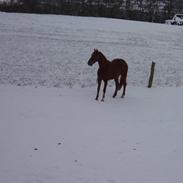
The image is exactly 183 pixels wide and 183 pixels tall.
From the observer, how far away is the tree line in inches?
1843

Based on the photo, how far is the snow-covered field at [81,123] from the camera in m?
7.38

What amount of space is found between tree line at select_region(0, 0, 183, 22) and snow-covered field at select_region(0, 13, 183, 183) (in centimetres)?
2622

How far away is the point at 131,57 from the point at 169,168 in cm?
1517

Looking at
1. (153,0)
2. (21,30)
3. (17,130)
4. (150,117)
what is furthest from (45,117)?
(153,0)

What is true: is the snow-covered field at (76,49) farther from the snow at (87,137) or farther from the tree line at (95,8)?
the tree line at (95,8)

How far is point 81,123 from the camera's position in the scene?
390 inches

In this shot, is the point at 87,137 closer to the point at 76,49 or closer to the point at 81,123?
the point at 81,123

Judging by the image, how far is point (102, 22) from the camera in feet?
135

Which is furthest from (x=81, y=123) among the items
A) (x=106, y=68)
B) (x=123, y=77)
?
(x=123, y=77)

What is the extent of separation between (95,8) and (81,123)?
42.9m

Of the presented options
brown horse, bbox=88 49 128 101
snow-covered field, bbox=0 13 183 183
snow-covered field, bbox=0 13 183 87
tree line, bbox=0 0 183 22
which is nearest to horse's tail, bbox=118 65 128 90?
brown horse, bbox=88 49 128 101

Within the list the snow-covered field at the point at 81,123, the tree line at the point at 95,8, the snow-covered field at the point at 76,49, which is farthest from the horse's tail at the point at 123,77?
the tree line at the point at 95,8

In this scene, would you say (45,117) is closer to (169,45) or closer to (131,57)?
(131,57)

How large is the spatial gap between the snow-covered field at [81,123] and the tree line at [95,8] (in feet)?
86.0
